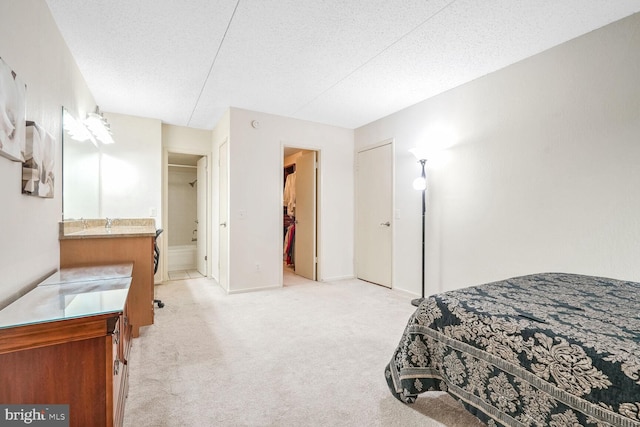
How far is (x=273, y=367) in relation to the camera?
2.03 meters

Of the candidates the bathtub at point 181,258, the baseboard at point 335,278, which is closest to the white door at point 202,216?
the bathtub at point 181,258

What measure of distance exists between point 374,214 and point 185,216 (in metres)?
4.18

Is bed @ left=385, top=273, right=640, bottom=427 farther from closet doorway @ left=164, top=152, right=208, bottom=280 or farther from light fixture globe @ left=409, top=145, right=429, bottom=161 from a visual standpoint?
closet doorway @ left=164, top=152, right=208, bottom=280

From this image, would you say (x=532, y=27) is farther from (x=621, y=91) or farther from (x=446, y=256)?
(x=446, y=256)

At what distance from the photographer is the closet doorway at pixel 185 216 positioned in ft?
17.4

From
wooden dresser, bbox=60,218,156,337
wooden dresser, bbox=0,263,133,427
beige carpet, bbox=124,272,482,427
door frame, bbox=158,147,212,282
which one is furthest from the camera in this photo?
door frame, bbox=158,147,212,282

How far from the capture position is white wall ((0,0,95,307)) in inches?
54.9

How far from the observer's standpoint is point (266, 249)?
409 cm

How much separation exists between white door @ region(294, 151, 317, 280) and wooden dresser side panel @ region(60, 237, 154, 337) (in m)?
2.50

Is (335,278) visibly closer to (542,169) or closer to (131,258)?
(131,258)

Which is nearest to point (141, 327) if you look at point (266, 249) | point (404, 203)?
point (266, 249)

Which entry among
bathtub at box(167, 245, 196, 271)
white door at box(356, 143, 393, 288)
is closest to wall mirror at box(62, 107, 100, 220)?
bathtub at box(167, 245, 196, 271)

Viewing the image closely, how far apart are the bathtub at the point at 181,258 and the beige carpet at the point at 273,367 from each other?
82.2 inches

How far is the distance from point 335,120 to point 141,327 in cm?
354
